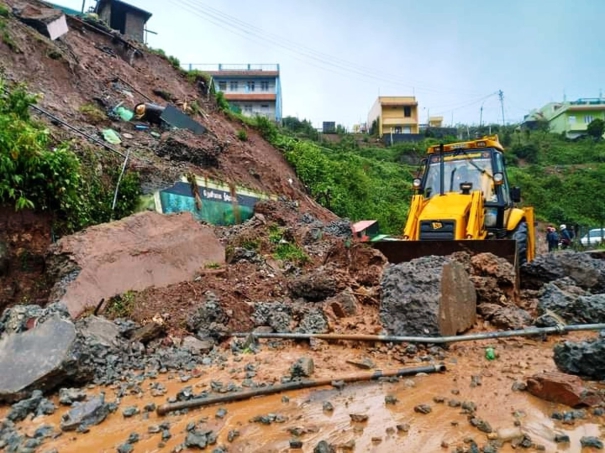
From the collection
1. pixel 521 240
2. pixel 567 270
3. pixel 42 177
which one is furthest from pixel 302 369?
pixel 521 240

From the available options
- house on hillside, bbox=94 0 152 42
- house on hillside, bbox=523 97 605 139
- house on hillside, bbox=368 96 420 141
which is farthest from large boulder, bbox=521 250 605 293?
house on hillside, bbox=523 97 605 139

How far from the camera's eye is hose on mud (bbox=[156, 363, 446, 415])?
3742 mm

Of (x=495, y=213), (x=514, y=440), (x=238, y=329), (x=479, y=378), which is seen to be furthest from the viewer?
(x=495, y=213)

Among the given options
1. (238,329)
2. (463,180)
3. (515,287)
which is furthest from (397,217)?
(238,329)

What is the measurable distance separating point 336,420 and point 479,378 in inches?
59.0

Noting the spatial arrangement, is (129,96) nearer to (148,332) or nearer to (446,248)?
Answer: (148,332)

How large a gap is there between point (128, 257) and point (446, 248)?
4.77 m

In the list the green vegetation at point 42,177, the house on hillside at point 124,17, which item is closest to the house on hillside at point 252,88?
the house on hillside at point 124,17

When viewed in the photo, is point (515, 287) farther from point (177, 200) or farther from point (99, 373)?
point (177, 200)

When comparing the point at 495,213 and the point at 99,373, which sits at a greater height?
the point at 495,213

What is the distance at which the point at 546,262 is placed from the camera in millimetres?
7012

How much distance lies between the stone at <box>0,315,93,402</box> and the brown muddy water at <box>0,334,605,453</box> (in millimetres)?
226

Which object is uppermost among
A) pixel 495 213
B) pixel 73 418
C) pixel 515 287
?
pixel 495 213

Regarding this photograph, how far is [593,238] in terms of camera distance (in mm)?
22453
